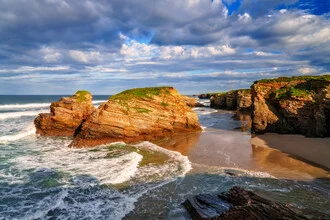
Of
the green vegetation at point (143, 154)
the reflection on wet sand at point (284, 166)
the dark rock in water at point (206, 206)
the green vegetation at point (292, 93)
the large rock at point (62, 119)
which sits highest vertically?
the green vegetation at point (292, 93)

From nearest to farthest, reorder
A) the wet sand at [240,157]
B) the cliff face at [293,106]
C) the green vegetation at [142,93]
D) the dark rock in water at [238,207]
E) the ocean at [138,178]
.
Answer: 1. the dark rock in water at [238,207]
2. the ocean at [138,178]
3. the wet sand at [240,157]
4. the cliff face at [293,106]
5. the green vegetation at [142,93]

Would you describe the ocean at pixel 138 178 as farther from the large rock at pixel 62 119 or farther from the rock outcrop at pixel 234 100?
the rock outcrop at pixel 234 100

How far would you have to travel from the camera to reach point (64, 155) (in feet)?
55.7

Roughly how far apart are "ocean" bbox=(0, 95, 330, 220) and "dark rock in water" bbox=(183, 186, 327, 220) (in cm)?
74

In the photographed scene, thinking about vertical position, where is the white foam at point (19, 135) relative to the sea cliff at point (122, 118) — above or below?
below

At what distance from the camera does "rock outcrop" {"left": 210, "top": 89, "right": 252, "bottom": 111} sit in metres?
55.9

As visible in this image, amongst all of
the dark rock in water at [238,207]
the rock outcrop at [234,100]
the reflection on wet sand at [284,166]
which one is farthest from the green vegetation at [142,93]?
the rock outcrop at [234,100]

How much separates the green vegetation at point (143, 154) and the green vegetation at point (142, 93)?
18.0ft

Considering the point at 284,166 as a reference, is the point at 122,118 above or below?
above

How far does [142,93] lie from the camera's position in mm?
24234

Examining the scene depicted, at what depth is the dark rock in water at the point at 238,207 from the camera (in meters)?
6.02

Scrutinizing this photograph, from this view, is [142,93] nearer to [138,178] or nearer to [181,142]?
[181,142]

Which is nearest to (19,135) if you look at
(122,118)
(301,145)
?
(122,118)

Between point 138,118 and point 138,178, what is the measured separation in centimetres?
1015
